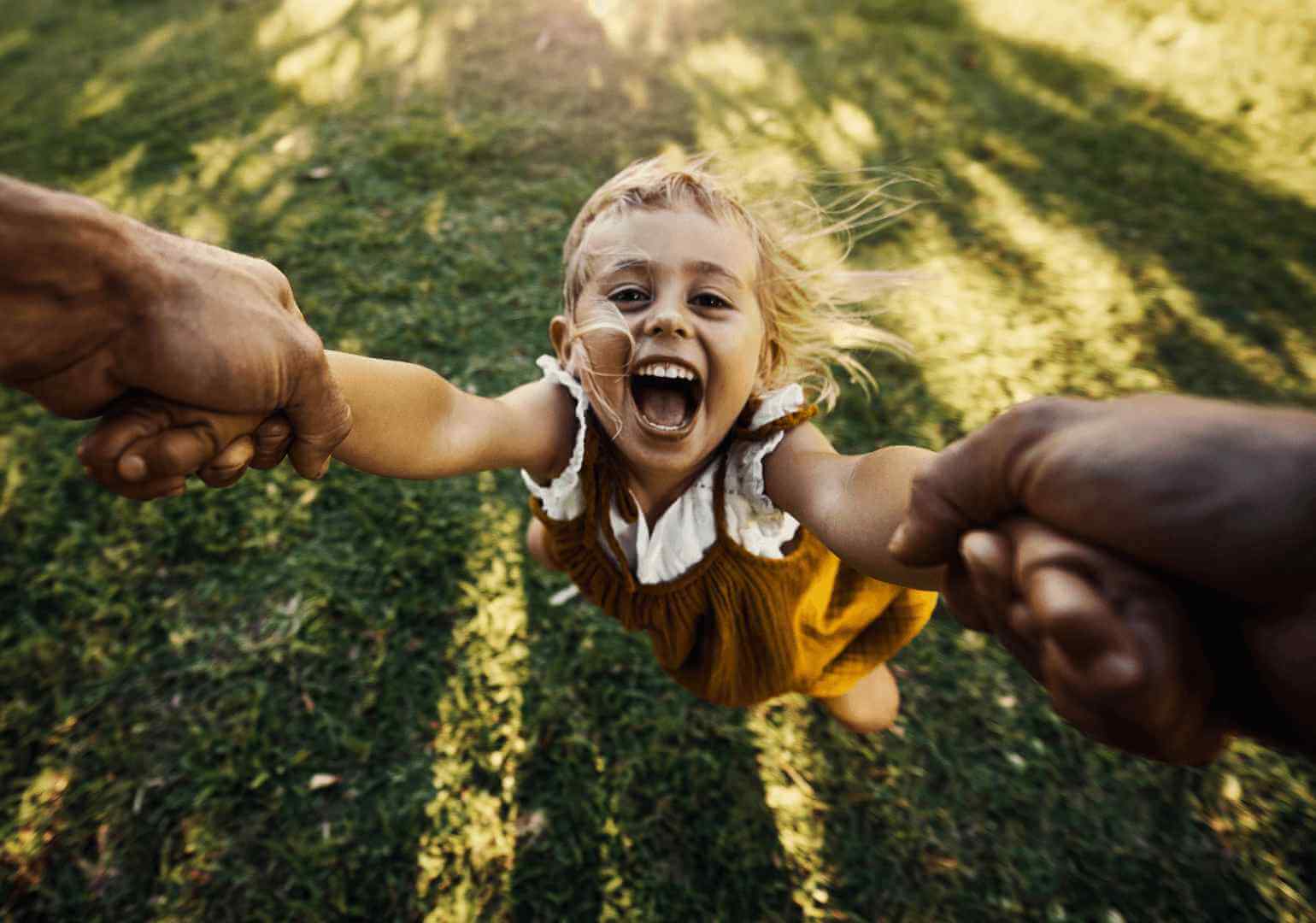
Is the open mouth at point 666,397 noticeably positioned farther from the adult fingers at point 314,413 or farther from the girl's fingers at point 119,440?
the girl's fingers at point 119,440

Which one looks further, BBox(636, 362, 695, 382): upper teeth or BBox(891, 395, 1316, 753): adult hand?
BBox(636, 362, 695, 382): upper teeth

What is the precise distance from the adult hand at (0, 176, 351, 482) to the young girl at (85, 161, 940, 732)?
322mm

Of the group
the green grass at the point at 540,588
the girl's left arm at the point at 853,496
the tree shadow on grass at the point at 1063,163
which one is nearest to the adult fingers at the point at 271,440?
the girl's left arm at the point at 853,496

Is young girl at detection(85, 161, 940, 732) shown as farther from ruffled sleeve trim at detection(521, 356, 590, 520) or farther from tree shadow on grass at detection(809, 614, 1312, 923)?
tree shadow on grass at detection(809, 614, 1312, 923)

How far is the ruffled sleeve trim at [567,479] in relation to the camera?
5.57ft

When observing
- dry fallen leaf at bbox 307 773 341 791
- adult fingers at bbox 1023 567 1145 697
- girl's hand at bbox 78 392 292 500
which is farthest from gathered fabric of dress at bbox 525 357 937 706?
dry fallen leaf at bbox 307 773 341 791

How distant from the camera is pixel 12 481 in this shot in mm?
3047

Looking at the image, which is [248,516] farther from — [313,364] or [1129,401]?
[1129,401]

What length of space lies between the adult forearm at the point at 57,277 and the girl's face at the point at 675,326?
0.90 metres

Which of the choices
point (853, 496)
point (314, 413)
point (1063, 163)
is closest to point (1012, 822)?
point (853, 496)

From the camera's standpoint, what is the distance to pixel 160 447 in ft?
2.67

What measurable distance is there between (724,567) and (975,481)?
0.98 m

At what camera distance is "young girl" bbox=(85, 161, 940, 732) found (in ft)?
4.54

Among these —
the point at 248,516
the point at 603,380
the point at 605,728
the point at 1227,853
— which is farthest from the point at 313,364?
the point at 1227,853
